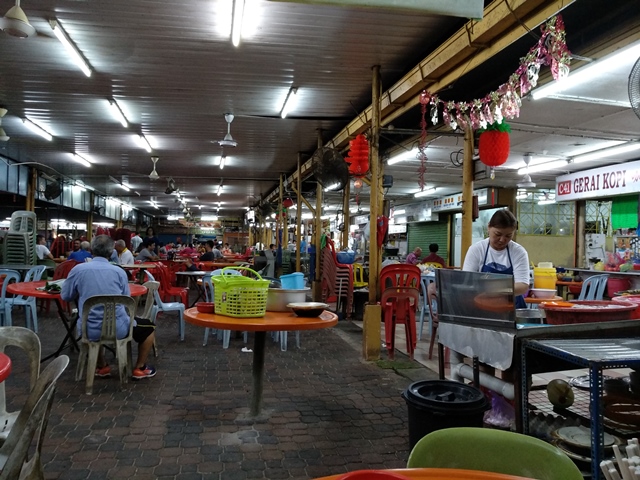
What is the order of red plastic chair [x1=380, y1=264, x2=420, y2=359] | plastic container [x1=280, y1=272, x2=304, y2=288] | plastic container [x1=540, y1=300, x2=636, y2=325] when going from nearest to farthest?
plastic container [x1=540, y1=300, x2=636, y2=325], plastic container [x1=280, y1=272, x2=304, y2=288], red plastic chair [x1=380, y1=264, x2=420, y2=359]

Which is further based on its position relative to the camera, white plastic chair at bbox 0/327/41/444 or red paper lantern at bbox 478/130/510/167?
red paper lantern at bbox 478/130/510/167

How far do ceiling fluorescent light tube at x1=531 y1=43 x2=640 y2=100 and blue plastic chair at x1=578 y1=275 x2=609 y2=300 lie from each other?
3.24 meters

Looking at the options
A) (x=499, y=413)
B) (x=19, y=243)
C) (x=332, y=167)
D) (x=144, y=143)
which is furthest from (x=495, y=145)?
(x=19, y=243)

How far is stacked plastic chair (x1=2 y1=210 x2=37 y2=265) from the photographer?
10.7 m

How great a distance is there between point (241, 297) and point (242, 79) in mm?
5174

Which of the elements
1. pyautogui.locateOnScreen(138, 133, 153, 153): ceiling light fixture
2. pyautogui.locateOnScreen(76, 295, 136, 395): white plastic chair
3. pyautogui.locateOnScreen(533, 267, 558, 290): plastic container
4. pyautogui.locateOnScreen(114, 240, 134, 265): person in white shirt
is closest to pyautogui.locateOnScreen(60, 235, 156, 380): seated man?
pyautogui.locateOnScreen(76, 295, 136, 395): white plastic chair

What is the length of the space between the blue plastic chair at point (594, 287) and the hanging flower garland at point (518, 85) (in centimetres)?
403

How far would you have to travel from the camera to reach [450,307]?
3.43m

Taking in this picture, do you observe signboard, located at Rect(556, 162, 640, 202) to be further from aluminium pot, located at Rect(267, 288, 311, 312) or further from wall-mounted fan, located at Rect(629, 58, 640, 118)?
aluminium pot, located at Rect(267, 288, 311, 312)

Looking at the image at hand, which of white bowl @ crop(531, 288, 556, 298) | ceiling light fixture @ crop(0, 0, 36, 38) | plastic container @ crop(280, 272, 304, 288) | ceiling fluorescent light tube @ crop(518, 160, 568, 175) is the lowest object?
white bowl @ crop(531, 288, 556, 298)

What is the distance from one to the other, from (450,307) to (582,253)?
42.7 feet

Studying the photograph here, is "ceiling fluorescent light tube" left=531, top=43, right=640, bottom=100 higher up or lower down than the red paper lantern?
higher up

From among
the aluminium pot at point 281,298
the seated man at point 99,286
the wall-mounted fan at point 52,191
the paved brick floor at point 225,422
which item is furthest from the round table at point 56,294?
the wall-mounted fan at point 52,191

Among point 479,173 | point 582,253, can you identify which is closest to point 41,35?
point 479,173
